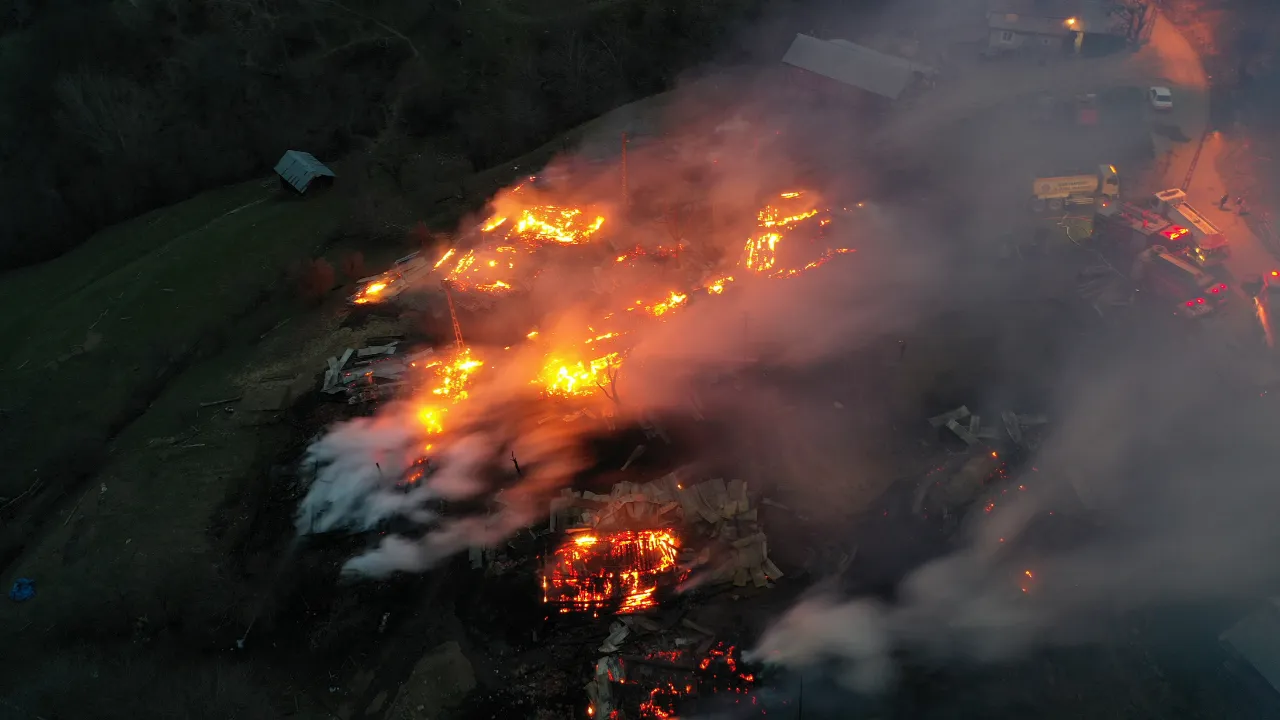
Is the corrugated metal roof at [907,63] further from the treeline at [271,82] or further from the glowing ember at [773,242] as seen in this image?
the glowing ember at [773,242]

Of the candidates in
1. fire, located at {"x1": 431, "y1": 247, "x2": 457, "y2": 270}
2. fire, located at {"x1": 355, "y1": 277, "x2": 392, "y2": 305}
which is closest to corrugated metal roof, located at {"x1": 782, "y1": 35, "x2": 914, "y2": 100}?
fire, located at {"x1": 431, "y1": 247, "x2": 457, "y2": 270}

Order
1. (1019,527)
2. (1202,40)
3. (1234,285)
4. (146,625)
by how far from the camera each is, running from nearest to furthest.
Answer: (146,625) < (1019,527) < (1234,285) < (1202,40)

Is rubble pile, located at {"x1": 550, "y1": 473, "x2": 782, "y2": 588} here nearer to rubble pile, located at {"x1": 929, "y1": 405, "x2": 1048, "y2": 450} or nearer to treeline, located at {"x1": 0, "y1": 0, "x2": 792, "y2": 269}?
rubble pile, located at {"x1": 929, "y1": 405, "x2": 1048, "y2": 450}

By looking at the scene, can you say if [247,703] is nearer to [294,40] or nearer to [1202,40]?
[294,40]

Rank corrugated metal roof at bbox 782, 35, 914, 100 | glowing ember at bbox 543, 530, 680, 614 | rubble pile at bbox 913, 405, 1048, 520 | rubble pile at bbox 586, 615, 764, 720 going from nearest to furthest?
rubble pile at bbox 586, 615, 764, 720 → glowing ember at bbox 543, 530, 680, 614 → rubble pile at bbox 913, 405, 1048, 520 → corrugated metal roof at bbox 782, 35, 914, 100

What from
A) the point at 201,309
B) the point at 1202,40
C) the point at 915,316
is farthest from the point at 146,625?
the point at 1202,40

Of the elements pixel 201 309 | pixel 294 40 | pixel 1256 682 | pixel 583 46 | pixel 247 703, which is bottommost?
pixel 1256 682
